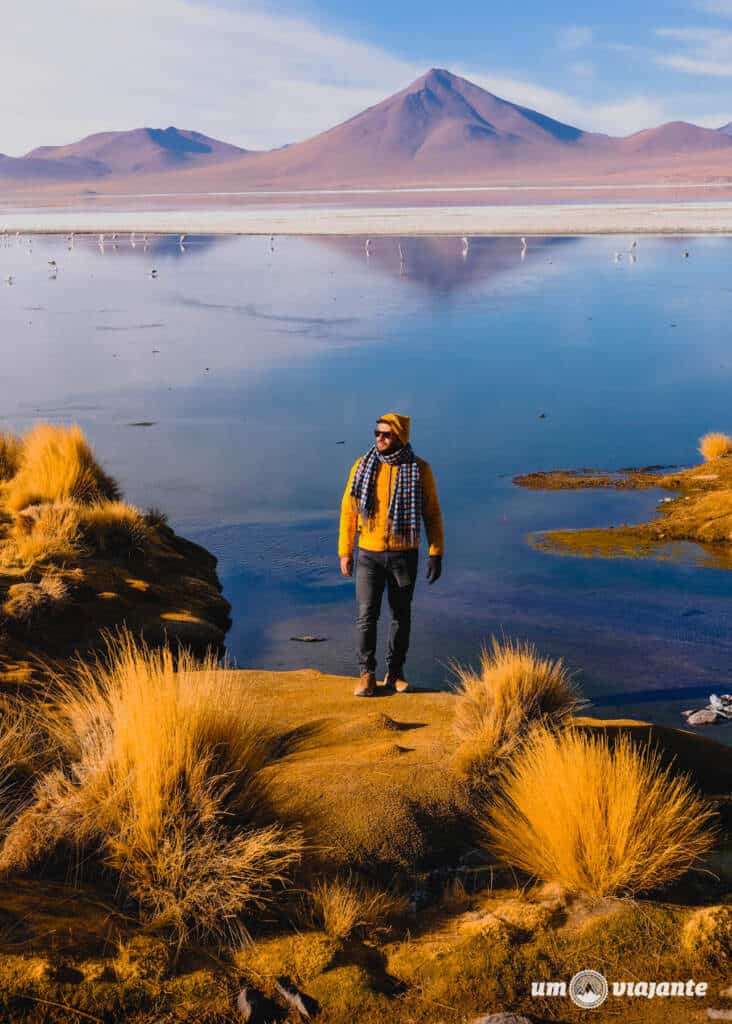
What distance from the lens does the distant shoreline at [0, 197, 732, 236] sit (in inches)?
2340

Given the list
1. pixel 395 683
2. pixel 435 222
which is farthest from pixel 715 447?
pixel 435 222

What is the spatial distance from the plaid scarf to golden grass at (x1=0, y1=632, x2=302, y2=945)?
195cm

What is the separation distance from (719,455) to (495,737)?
380 inches

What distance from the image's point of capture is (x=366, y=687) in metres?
6.41

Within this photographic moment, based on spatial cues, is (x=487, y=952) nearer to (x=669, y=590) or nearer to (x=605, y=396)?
(x=669, y=590)

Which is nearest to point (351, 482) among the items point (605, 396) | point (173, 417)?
point (173, 417)

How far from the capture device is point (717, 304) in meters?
27.8

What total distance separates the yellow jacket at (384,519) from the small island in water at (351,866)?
1.20 metres

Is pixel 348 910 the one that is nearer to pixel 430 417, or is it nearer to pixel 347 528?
pixel 347 528

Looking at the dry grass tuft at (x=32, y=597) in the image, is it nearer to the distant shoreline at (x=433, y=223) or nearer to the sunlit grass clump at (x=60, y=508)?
the sunlit grass clump at (x=60, y=508)

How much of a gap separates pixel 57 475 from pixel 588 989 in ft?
25.7

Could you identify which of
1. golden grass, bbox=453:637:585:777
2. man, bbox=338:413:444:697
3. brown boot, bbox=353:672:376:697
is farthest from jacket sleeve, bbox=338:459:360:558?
golden grass, bbox=453:637:585:777

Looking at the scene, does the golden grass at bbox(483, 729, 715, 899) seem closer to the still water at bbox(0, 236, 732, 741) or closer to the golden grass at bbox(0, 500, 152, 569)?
the still water at bbox(0, 236, 732, 741)

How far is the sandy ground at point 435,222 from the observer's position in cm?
5977
